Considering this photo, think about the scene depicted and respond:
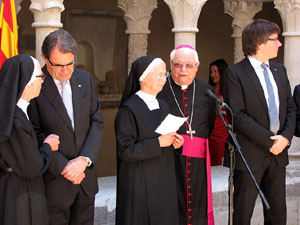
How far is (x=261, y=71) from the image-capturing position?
505cm

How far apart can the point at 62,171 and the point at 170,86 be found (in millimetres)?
1392

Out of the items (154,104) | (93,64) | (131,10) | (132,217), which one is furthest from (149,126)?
Answer: (93,64)

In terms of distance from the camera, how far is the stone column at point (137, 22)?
8.13 m

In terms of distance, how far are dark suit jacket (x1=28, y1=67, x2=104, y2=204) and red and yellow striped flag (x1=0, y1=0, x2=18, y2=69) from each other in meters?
0.62

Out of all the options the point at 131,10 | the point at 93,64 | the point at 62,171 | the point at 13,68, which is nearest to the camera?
the point at 13,68

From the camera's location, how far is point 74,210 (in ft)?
13.9

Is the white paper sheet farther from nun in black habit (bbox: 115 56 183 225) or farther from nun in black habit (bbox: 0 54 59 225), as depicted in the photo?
nun in black habit (bbox: 0 54 59 225)

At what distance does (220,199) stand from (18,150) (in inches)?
127

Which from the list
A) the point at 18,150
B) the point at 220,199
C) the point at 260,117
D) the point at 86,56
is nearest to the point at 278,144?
the point at 260,117

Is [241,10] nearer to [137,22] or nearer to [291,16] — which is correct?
[137,22]

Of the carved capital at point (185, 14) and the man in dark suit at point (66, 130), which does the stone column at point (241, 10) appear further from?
the man in dark suit at point (66, 130)

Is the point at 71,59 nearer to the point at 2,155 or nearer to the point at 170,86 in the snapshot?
the point at 2,155

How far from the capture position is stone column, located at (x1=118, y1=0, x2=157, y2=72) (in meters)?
8.13

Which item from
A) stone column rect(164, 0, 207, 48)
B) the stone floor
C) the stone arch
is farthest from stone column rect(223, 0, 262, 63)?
the stone arch
